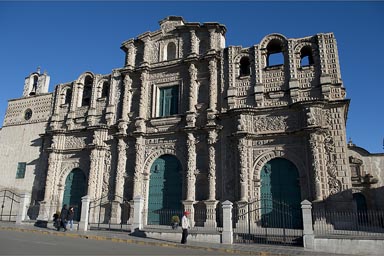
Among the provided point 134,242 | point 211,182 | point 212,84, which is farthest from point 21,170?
point 212,84

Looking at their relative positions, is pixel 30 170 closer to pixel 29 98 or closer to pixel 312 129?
pixel 29 98

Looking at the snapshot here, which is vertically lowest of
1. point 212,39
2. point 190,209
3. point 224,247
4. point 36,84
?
point 224,247

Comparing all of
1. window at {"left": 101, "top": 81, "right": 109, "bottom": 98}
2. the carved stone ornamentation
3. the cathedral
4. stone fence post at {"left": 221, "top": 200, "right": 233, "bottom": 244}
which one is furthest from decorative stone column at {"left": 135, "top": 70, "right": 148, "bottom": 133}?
stone fence post at {"left": 221, "top": 200, "right": 233, "bottom": 244}

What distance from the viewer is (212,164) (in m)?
15.8

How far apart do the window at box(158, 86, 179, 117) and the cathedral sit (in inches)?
2.5

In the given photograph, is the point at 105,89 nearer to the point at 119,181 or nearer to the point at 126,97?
the point at 126,97

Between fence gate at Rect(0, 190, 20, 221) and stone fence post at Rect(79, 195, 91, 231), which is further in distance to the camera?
fence gate at Rect(0, 190, 20, 221)

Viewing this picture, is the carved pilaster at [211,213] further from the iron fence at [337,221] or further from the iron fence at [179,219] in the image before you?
the iron fence at [337,221]

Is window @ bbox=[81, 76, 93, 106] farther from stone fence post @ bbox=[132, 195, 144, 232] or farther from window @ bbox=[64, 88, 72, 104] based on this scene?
stone fence post @ bbox=[132, 195, 144, 232]

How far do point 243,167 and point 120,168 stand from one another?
23.6 ft

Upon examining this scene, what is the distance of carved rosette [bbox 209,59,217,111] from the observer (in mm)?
16812

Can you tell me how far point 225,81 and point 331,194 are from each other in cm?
778

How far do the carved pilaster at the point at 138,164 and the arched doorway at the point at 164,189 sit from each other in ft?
2.12

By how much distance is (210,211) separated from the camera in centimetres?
1502
